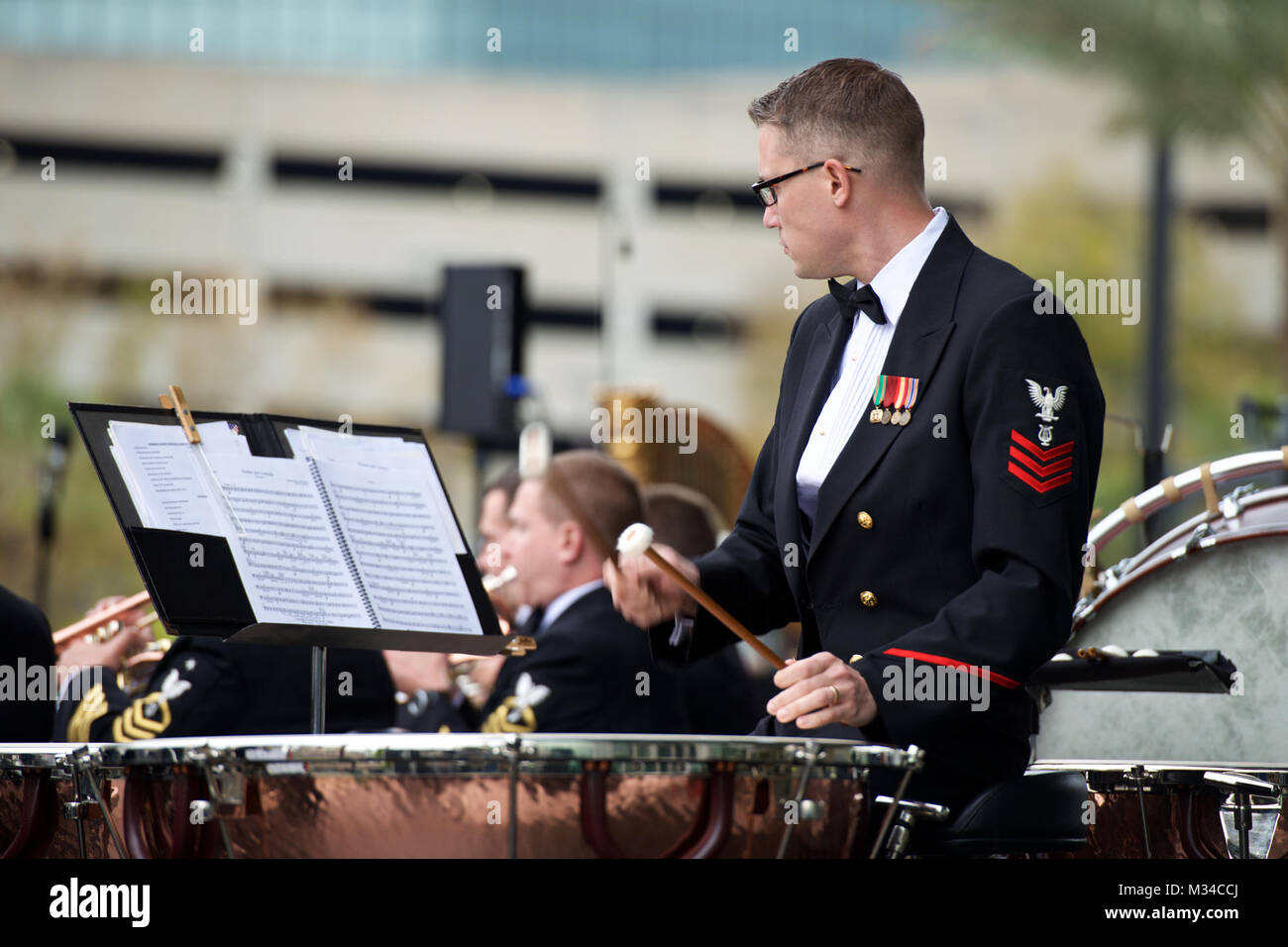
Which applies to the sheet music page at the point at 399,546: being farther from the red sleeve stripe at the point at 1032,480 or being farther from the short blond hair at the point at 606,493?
the short blond hair at the point at 606,493

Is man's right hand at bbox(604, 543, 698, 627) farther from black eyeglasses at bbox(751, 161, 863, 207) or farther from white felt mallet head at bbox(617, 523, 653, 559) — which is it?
black eyeglasses at bbox(751, 161, 863, 207)

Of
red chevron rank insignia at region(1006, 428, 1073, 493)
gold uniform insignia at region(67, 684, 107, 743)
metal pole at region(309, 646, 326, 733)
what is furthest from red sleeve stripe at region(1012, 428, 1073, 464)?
gold uniform insignia at region(67, 684, 107, 743)

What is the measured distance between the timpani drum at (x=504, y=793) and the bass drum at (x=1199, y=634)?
5.72 ft

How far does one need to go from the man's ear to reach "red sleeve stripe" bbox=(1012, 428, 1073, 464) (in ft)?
9.89

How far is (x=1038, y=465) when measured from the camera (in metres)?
3.24

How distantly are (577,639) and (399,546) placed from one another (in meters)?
2.13

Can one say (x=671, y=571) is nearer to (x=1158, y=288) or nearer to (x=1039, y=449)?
(x=1039, y=449)

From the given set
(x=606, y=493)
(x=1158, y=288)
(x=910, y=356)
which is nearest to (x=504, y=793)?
(x=910, y=356)

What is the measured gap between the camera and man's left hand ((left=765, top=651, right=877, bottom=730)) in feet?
9.78

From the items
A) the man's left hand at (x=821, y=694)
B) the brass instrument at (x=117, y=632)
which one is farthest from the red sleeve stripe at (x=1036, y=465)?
the brass instrument at (x=117, y=632)

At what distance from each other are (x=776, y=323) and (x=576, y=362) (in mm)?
5011

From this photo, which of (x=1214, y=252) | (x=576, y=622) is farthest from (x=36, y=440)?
(x=576, y=622)

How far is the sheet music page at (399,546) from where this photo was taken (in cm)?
364
